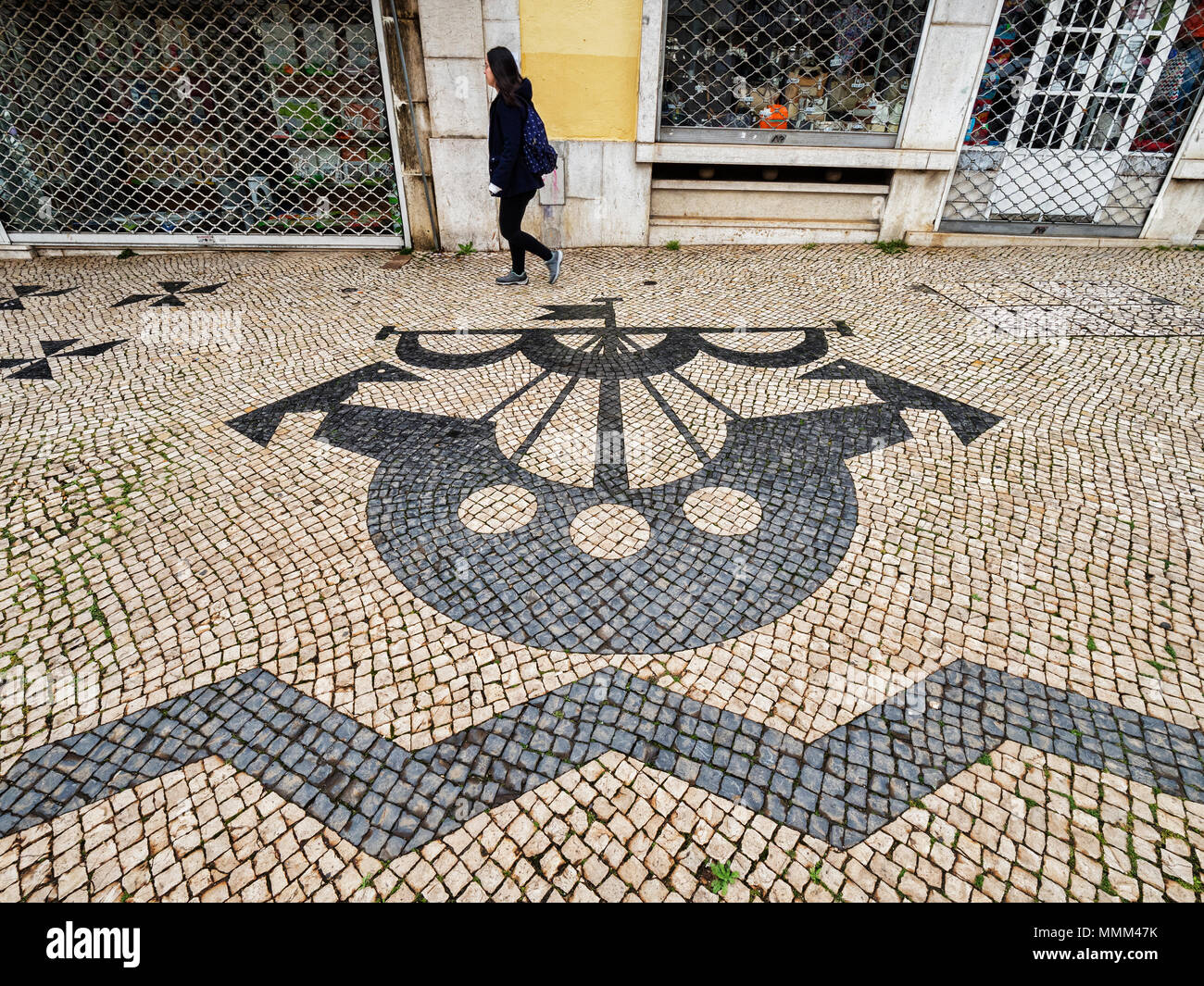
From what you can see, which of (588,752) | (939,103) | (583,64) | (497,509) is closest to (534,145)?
(583,64)

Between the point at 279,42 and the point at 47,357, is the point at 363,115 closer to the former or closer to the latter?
the point at 279,42

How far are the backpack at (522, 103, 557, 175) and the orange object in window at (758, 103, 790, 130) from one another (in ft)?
9.93

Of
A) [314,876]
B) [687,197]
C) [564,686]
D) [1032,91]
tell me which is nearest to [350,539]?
[564,686]

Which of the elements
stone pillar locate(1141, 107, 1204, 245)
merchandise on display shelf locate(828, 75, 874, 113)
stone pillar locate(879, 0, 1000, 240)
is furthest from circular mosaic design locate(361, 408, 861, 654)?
stone pillar locate(1141, 107, 1204, 245)

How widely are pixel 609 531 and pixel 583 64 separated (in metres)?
5.78

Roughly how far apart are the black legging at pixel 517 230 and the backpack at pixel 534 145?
232 millimetres

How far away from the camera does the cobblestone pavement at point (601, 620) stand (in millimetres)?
1929

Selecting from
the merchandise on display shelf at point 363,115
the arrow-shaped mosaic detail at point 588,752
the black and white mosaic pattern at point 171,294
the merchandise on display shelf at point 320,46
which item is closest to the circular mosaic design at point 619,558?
the arrow-shaped mosaic detail at point 588,752

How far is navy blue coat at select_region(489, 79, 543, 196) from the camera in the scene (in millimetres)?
5270

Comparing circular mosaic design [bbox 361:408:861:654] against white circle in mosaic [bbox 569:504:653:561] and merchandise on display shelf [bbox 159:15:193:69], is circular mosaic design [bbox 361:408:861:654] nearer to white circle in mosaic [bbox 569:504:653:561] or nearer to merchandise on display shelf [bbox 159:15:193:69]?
white circle in mosaic [bbox 569:504:653:561]

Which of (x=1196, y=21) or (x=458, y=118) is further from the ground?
(x=1196, y=21)

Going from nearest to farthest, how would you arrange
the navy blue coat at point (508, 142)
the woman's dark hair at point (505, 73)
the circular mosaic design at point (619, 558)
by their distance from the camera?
the circular mosaic design at point (619, 558), the woman's dark hair at point (505, 73), the navy blue coat at point (508, 142)

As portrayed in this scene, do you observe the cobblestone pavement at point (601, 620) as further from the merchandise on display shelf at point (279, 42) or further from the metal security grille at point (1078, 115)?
the merchandise on display shelf at point (279, 42)

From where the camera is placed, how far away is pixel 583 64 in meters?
6.57
